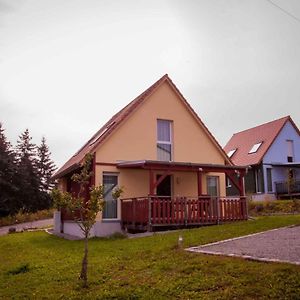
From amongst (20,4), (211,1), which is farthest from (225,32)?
(20,4)

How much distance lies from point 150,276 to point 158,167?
9.40 metres

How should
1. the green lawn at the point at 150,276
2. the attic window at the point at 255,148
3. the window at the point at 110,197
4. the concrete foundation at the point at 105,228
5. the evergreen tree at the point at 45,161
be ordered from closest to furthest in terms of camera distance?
the green lawn at the point at 150,276 < the concrete foundation at the point at 105,228 < the window at the point at 110,197 < the attic window at the point at 255,148 < the evergreen tree at the point at 45,161

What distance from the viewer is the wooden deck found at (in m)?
17.2

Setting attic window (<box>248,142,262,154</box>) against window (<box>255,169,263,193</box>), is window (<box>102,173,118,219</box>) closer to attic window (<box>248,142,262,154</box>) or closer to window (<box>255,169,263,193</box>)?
window (<box>255,169,263,193</box>)

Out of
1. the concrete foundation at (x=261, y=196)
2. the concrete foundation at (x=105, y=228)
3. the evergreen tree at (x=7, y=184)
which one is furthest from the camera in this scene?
the evergreen tree at (x=7, y=184)

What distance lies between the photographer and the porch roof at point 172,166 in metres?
17.5

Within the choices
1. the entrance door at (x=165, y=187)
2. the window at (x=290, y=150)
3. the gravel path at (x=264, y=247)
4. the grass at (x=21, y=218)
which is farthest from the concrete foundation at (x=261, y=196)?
the gravel path at (x=264, y=247)

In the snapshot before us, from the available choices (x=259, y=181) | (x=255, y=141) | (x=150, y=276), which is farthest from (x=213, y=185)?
(x=255, y=141)

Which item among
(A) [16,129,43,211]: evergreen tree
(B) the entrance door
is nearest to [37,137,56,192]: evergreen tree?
(A) [16,129,43,211]: evergreen tree

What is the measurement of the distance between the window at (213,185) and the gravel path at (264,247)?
26.0 ft

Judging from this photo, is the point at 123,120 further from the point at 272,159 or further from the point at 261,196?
the point at 272,159

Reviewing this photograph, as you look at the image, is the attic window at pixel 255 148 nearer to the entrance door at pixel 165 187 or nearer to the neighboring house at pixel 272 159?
the neighboring house at pixel 272 159

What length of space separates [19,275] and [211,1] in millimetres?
7866

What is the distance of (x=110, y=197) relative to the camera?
1902cm
